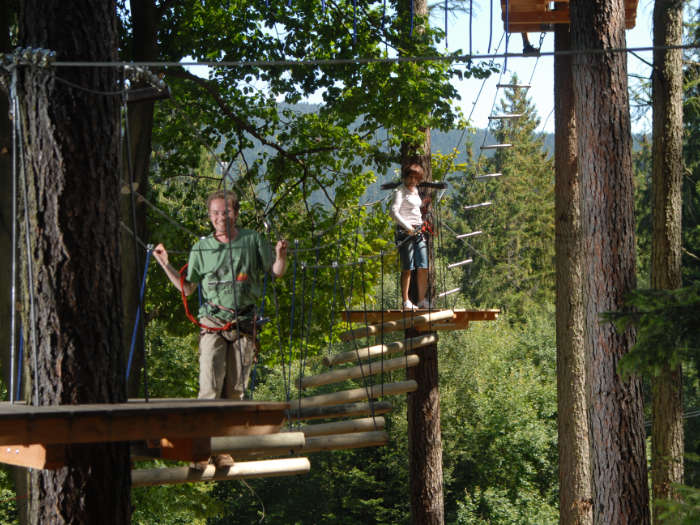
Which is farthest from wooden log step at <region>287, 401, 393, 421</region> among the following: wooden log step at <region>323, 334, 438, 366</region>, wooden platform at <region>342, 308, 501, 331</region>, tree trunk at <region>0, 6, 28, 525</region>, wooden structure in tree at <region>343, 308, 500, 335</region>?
tree trunk at <region>0, 6, 28, 525</region>

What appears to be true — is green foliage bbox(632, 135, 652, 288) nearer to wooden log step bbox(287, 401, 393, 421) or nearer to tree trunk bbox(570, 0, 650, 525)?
tree trunk bbox(570, 0, 650, 525)

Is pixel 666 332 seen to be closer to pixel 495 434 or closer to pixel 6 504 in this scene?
pixel 6 504

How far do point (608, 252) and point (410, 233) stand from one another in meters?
2.38

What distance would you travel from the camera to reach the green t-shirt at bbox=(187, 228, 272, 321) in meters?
4.08

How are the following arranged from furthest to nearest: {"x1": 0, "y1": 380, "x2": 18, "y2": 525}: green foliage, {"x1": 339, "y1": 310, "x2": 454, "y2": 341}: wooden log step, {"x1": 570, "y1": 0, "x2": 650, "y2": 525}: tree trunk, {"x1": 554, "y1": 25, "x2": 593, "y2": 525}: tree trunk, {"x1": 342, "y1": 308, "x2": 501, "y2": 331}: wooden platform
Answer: {"x1": 0, "y1": 380, "x2": 18, "y2": 525}: green foliage
{"x1": 554, "y1": 25, "x2": 593, "y2": 525}: tree trunk
{"x1": 342, "y1": 308, "x2": 501, "y2": 331}: wooden platform
{"x1": 339, "y1": 310, "x2": 454, "y2": 341}: wooden log step
{"x1": 570, "y1": 0, "x2": 650, "y2": 525}: tree trunk

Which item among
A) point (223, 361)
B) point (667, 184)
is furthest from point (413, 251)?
point (223, 361)

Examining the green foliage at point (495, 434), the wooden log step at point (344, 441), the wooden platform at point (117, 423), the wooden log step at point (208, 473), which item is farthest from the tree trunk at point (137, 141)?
the green foliage at point (495, 434)

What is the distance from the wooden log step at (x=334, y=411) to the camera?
16.7 feet

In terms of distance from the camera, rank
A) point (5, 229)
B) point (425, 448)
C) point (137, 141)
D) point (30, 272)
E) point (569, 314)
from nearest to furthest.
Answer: point (30, 272), point (5, 229), point (137, 141), point (569, 314), point (425, 448)

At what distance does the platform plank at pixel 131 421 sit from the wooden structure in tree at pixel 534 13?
16.9 feet

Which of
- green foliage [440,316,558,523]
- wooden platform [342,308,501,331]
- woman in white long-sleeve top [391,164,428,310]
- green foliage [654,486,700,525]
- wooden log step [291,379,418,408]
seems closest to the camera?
green foliage [654,486,700,525]

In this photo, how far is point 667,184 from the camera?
8.19 meters

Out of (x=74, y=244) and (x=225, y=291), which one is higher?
(x=74, y=244)

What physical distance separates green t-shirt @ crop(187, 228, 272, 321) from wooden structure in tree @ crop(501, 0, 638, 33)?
3.96 metres
